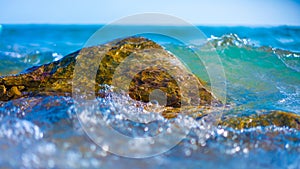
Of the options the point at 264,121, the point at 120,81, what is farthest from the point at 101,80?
the point at 264,121

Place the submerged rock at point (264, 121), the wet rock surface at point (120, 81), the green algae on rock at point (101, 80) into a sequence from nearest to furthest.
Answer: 1. the submerged rock at point (264, 121)
2. the wet rock surface at point (120, 81)
3. the green algae on rock at point (101, 80)

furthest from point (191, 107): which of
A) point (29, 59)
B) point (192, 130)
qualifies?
point (29, 59)

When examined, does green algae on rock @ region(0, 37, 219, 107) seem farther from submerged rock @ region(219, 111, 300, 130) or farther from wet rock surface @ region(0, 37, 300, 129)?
submerged rock @ region(219, 111, 300, 130)

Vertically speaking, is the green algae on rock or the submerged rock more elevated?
the green algae on rock

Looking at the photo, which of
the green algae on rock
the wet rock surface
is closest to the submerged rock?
the wet rock surface

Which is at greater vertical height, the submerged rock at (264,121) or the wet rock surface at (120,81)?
the wet rock surface at (120,81)

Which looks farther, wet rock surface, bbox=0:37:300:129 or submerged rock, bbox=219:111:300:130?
wet rock surface, bbox=0:37:300:129

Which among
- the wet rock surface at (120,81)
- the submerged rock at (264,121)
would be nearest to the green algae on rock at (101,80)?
the wet rock surface at (120,81)

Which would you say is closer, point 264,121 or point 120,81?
point 264,121

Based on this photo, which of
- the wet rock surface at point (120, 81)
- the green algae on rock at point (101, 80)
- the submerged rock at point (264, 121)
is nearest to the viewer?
the submerged rock at point (264, 121)

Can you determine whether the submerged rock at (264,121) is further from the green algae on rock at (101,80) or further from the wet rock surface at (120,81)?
the green algae on rock at (101,80)

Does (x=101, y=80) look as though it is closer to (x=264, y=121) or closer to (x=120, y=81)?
(x=120, y=81)

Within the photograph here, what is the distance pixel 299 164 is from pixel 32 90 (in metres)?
3.12

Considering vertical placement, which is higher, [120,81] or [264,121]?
[120,81]
